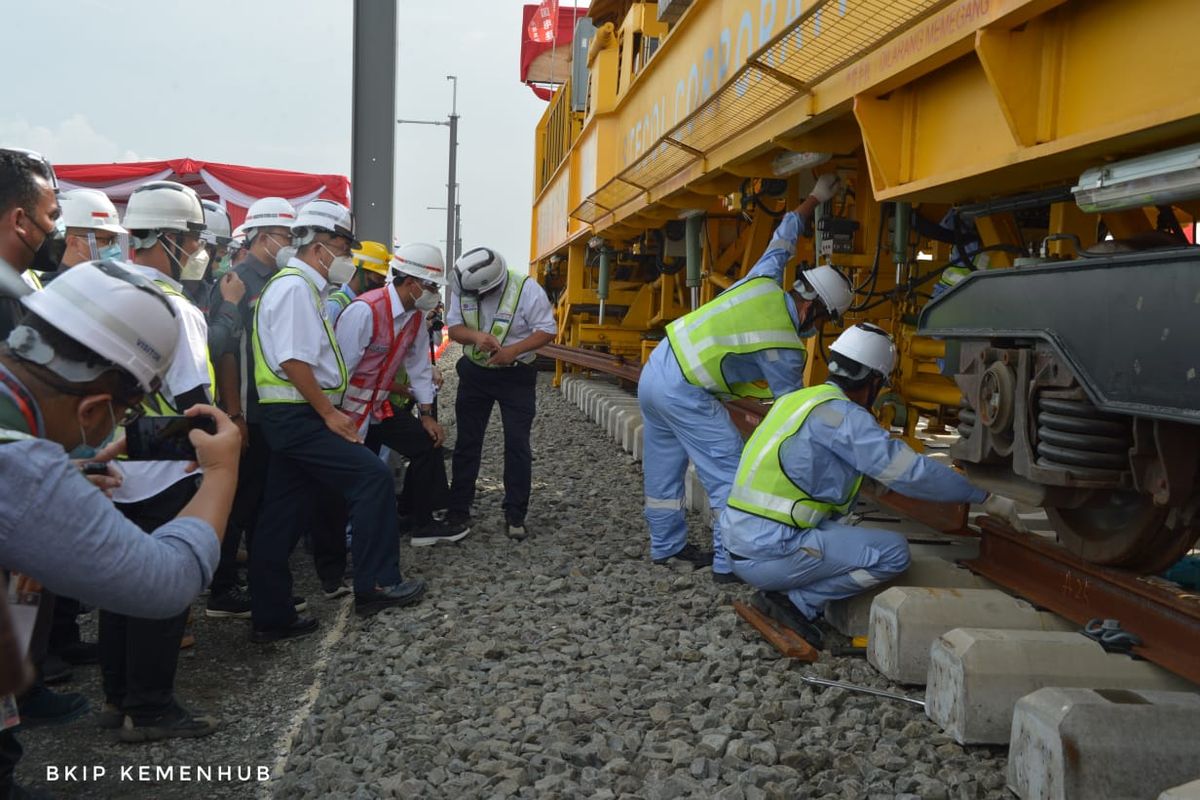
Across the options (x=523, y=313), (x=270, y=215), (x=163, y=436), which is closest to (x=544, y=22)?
(x=523, y=313)

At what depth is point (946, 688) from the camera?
3.15 metres

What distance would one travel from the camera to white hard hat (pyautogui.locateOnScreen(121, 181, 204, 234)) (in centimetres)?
402

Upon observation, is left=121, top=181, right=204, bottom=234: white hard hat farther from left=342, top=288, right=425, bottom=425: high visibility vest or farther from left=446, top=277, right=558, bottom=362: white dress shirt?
left=446, top=277, right=558, bottom=362: white dress shirt

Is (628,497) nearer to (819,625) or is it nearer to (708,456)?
(708,456)

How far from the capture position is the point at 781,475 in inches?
164

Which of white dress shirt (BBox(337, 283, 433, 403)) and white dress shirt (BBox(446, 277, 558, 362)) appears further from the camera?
white dress shirt (BBox(446, 277, 558, 362))

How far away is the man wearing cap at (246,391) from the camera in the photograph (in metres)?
4.75

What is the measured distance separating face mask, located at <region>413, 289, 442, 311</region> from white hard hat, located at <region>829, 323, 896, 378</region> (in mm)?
2341

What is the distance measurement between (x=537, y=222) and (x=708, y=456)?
1478 cm

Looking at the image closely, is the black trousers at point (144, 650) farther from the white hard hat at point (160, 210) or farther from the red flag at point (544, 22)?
the red flag at point (544, 22)

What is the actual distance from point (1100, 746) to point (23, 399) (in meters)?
2.57

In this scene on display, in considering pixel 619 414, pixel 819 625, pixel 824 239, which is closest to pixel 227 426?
pixel 819 625

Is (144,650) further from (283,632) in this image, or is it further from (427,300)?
(427,300)

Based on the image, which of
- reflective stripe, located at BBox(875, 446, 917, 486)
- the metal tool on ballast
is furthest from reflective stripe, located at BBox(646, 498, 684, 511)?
the metal tool on ballast
